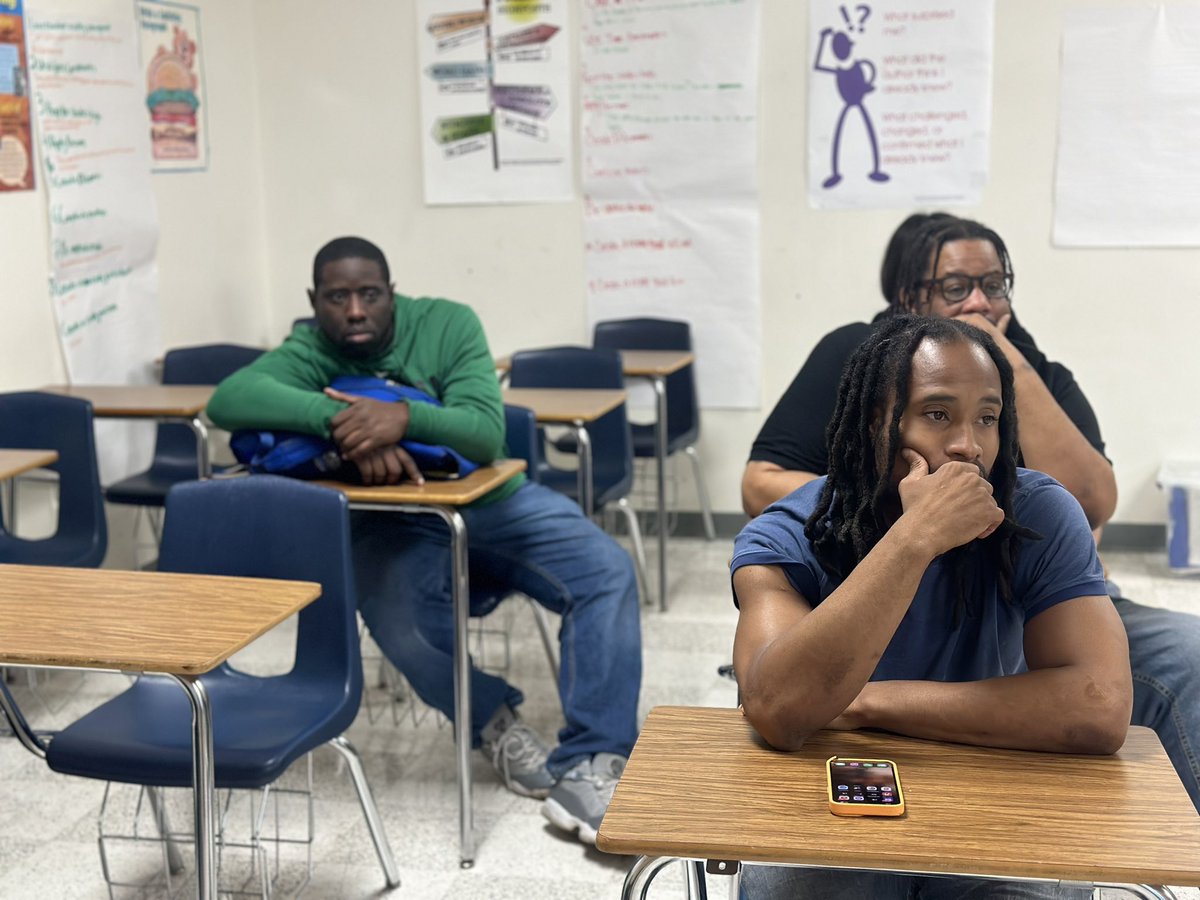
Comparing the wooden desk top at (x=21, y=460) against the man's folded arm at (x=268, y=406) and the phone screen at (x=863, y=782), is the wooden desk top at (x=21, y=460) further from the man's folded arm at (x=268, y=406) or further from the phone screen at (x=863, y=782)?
the phone screen at (x=863, y=782)

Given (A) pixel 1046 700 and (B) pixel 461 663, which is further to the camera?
(B) pixel 461 663

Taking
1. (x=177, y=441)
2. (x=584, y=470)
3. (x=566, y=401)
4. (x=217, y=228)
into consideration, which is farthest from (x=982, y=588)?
(x=217, y=228)

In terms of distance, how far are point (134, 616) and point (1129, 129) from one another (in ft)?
13.2

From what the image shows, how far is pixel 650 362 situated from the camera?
15.3ft

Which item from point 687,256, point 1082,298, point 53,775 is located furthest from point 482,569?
point 1082,298

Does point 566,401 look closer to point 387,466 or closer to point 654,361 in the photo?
point 654,361

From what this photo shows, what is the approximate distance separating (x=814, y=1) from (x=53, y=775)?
3647mm

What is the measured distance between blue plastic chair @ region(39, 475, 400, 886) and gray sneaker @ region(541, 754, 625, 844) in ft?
1.30

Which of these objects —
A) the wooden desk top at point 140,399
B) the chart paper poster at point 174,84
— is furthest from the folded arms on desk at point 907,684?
the chart paper poster at point 174,84

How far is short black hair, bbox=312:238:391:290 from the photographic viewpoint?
3107mm

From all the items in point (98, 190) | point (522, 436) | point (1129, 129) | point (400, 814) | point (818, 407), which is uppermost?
point (1129, 129)

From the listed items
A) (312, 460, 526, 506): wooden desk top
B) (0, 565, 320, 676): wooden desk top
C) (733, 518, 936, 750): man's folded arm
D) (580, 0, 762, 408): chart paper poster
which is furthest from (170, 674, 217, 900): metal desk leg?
(580, 0, 762, 408): chart paper poster

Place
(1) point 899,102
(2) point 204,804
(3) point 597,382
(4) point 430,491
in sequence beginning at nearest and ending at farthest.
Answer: (2) point 204,804 < (4) point 430,491 < (3) point 597,382 < (1) point 899,102

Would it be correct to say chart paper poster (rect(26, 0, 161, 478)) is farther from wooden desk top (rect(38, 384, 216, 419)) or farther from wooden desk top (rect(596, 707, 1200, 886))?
wooden desk top (rect(596, 707, 1200, 886))
